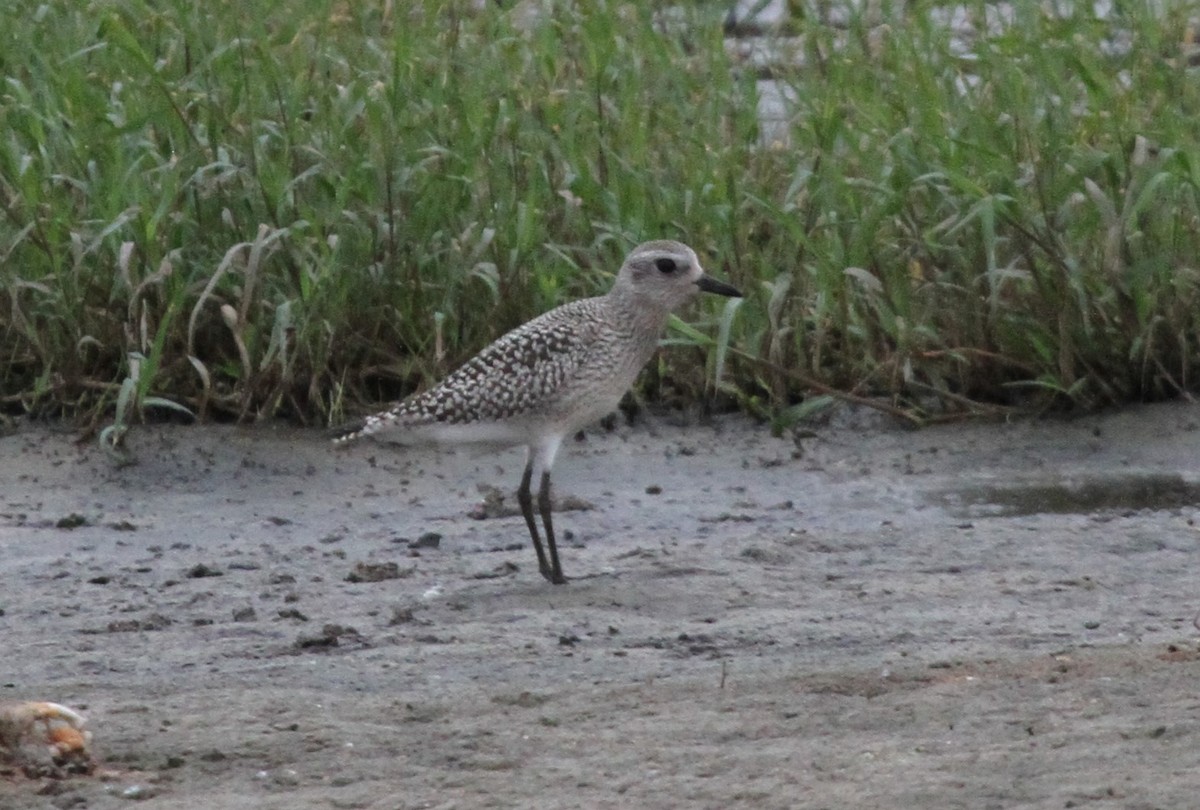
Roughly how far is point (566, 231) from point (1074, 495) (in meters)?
2.02

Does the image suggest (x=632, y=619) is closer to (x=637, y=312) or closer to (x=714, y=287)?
(x=637, y=312)

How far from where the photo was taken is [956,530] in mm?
6391

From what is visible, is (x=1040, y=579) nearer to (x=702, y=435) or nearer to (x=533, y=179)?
(x=702, y=435)

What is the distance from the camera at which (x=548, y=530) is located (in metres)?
6.07

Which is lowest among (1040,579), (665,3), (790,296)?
(1040,579)

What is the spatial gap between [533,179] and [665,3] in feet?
8.22

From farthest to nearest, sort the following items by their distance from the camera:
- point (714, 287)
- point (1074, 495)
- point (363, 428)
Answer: point (1074, 495)
point (714, 287)
point (363, 428)

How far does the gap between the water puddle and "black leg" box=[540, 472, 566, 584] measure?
123cm

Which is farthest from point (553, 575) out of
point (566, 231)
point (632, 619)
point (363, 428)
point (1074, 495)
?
point (566, 231)

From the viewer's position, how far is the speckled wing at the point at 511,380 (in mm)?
6266

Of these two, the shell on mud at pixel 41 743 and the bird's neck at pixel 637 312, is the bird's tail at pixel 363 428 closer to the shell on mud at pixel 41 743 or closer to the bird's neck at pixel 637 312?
the bird's neck at pixel 637 312

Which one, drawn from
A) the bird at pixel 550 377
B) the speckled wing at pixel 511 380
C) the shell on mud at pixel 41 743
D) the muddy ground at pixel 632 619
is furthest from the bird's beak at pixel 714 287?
the shell on mud at pixel 41 743

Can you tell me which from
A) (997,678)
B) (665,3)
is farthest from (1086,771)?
(665,3)

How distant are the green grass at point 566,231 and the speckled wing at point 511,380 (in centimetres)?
75
